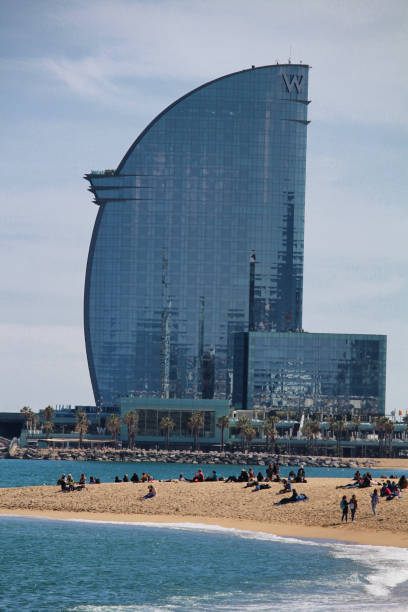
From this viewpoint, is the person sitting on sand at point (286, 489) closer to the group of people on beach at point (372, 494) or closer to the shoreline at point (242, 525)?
the group of people on beach at point (372, 494)

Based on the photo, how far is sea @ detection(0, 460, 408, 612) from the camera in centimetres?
4762

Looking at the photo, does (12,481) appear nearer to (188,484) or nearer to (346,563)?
(188,484)

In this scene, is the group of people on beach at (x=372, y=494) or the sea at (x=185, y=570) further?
the group of people on beach at (x=372, y=494)

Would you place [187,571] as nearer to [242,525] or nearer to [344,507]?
[242,525]

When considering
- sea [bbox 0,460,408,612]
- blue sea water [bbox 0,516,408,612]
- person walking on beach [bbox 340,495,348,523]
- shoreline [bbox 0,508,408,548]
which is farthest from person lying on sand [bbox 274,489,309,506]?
blue sea water [bbox 0,516,408,612]

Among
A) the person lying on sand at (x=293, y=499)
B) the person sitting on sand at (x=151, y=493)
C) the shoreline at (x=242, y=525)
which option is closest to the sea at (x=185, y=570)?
the shoreline at (x=242, y=525)

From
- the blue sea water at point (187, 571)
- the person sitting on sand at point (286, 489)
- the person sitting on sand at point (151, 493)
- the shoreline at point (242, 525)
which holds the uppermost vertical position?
the person sitting on sand at point (286, 489)

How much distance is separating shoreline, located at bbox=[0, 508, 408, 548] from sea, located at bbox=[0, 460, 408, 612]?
1.36m

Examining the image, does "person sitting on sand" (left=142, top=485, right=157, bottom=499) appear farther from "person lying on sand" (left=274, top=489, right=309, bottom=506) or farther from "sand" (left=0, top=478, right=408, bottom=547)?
"person lying on sand" (left=274, top=489, right=309, bottom=506)

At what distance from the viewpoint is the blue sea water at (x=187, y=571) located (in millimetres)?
47625

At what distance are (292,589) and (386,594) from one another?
4.84 m

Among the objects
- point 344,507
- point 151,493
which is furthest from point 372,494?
point 151,493

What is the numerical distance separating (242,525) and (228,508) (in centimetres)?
594

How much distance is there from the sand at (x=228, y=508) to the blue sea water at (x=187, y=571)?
11.7 feet
